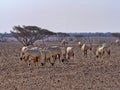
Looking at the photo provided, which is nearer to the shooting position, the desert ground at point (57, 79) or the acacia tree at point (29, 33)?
the desert ground at point (57, 79)

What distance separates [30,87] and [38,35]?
144ft

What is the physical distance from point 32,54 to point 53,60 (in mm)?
1968

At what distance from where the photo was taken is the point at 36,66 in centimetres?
2231

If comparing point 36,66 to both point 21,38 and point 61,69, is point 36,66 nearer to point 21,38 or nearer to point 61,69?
point 61,69

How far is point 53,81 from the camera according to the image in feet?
53.2

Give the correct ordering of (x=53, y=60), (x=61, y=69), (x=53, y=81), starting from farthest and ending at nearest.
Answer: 1. (x=53, y=60)
2. (x=61, y=69)
3. (x=53, y=81)

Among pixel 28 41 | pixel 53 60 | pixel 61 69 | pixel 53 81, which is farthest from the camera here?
pixel 28 41

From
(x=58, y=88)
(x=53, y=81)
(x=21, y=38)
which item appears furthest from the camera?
(x=21, y=38)

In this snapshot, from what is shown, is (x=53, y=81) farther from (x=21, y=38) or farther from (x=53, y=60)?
(x=21, y=38)

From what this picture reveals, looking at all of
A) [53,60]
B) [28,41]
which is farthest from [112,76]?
[28,41]

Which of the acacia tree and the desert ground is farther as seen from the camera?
the acacia tree

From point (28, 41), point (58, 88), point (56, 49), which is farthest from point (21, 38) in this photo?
point (58, 88)

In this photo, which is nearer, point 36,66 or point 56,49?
point 36,66

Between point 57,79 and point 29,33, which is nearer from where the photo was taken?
point 57,79
